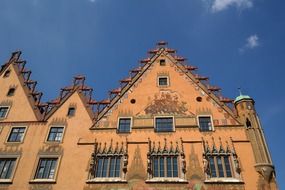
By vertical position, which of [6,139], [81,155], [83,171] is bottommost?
[83,171]

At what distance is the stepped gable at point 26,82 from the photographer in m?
20.7

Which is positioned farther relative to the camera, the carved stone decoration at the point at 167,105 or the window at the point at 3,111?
the window at the point at 3,111

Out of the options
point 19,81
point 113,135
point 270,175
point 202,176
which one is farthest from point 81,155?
point 270,175

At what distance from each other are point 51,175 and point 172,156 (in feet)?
26.2

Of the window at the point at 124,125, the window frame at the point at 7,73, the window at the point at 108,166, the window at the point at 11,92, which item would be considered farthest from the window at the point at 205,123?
the window frame at the point at 7,73

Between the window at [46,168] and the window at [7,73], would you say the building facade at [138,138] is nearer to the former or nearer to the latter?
the window at [46,168]

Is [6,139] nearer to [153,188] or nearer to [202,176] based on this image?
[153,188]

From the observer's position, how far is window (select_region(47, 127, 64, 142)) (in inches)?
737

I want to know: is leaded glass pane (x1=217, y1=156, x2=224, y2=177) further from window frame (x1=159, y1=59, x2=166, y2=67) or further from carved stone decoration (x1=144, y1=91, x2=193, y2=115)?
window frame (x1=159, y1=59, x2=166, y2=67)

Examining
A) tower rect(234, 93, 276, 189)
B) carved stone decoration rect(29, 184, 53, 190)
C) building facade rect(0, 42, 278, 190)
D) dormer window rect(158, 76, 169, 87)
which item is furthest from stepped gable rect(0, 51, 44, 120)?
tower rect(234, 93, 276, 189)

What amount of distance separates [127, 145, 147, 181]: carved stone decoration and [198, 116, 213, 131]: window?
4867 millimetres

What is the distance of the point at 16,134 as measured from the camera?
19.2m

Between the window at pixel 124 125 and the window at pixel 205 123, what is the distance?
5.11 metres

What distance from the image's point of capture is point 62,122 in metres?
19.6
